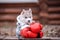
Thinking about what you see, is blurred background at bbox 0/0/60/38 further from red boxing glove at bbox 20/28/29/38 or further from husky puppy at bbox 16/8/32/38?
red boxing glove at bbox 20/28/29/38

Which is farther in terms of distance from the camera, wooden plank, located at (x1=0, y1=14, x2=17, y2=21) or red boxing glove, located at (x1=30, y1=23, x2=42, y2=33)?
wooden plank, located at (x1=0, y1=14, x2=17, y2=21)

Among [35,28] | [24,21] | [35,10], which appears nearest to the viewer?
[35,28]

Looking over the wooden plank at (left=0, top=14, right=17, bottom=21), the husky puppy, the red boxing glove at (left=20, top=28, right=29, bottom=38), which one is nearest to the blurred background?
the wooden plank at (left=0, top=14, right=17, bottom=21)

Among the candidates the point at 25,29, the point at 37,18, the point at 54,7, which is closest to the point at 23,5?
the point at 37,18

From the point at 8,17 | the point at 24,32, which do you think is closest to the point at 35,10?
the point at 8,17

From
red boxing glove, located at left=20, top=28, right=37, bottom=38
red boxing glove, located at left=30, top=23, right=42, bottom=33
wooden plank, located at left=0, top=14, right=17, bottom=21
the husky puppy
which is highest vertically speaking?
wooden plank, located at left=0, top=14, right=17, bottom=21

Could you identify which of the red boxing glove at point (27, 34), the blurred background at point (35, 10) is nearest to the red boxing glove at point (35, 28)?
the red boxing glove at point (27, 34)

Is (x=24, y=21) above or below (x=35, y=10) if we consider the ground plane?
below

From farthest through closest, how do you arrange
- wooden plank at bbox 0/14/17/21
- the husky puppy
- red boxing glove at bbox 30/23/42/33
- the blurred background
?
wooden plank at bbox 0/14/17/21, the blurred background, the husky puppy, red boxing glove at bbox 30/23/42/33

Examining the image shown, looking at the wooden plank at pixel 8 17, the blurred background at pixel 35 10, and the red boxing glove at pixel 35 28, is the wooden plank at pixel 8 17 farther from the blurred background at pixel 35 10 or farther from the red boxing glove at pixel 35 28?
the red boxing glove at pixel 35 28

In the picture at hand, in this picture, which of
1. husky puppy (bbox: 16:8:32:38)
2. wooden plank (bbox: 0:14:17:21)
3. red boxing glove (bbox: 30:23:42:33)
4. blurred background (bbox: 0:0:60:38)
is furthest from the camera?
wooden plank (bbox: 0:14:17:21)

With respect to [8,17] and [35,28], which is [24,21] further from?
[8,17]

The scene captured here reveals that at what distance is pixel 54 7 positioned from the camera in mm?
3525

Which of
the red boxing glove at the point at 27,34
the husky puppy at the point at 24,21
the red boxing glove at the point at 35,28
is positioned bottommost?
the red boxing glove at the point at 27,34
